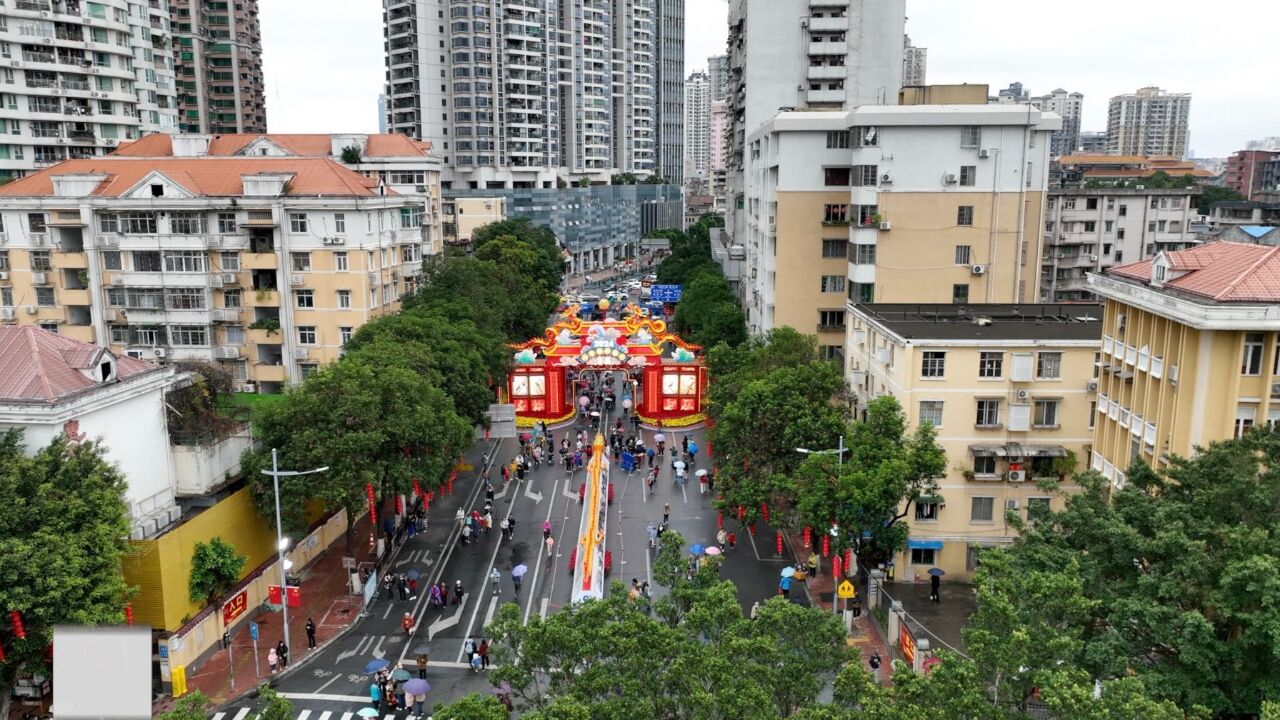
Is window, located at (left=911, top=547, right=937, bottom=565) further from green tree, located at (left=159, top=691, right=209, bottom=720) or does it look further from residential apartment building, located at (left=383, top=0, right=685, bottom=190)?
residential apartment building, located at (left=383, top=0, right=685, bottom=190)

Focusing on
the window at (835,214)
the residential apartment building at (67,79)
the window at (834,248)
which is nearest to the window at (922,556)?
the window at (834,248)

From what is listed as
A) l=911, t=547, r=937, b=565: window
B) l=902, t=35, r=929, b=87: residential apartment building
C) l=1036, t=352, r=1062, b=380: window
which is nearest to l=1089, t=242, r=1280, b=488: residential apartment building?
l=1036, t=352, r=1062, b=380: window

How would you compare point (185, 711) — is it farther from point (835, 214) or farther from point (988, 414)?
point (835, 214)

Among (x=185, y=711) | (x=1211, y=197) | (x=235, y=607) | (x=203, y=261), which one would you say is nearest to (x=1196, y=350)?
(x=185, y=711)

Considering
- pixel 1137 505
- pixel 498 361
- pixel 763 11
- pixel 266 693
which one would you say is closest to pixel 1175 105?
pixel 763 11

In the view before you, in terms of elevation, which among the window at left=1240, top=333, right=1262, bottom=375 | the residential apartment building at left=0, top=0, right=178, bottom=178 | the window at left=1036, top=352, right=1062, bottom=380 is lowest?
the window at left=1036, top=352, right=1062, bottom=380

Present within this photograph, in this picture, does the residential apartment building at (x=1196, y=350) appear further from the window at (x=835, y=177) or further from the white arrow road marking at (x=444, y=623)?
the window at (x=835, y=177)
